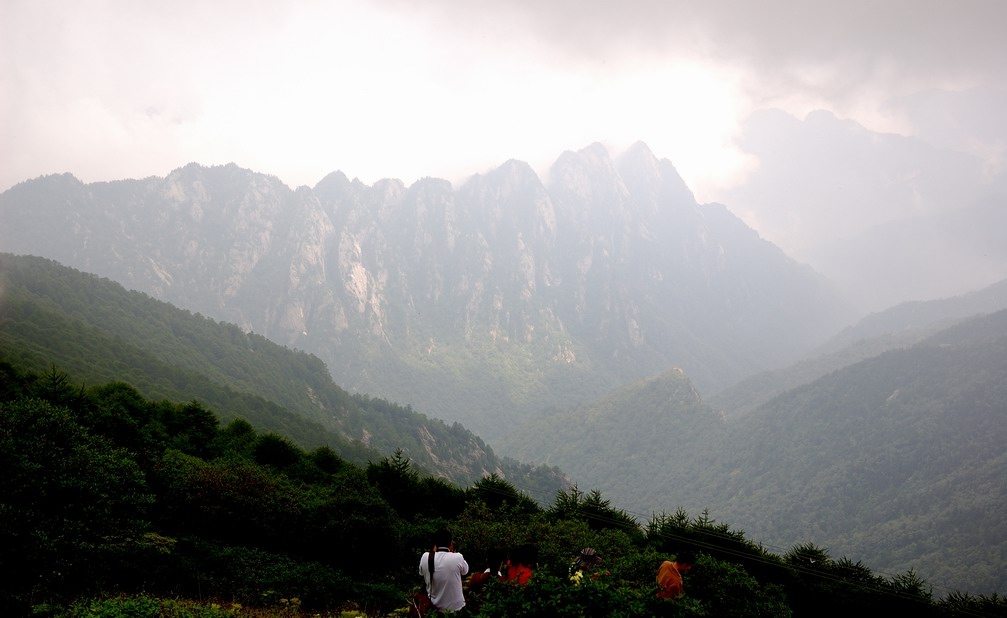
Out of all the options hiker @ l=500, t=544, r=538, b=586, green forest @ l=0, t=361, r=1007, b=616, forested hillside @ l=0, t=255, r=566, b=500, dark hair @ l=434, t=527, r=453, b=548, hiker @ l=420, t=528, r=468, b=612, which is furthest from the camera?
forested hillside @ l=0, t=255, r=566, b=500

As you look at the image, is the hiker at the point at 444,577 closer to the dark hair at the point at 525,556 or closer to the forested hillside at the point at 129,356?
the dark hair at the point at 525,556

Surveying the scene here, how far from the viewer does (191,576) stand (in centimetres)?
2000

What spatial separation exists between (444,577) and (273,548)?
62.7 feet

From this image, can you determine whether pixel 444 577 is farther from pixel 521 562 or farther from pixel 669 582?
pixel 669 582

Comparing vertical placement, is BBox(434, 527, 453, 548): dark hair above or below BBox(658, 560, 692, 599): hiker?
above

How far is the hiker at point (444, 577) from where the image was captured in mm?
13430

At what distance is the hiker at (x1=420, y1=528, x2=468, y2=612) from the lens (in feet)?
44.1

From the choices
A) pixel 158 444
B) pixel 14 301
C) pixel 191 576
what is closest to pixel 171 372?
pixel 14 301

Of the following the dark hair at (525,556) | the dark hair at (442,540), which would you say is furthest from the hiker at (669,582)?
the dark hair at (442,540)

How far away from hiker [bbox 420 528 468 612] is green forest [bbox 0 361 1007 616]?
0.81 metres

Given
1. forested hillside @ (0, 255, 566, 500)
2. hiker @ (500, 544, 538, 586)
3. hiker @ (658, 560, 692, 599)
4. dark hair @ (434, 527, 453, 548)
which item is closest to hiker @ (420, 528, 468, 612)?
dark hair @ (434, 527, 453, 548)

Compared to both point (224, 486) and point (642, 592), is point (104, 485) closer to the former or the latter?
point (224, 486)

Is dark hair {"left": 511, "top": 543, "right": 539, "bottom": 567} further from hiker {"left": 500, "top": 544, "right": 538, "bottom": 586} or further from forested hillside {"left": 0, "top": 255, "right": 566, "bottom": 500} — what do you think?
forested hillside {"left": 0, "top": 255, "right": 566, "bottom": 500}

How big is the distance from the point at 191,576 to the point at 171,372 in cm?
14145
